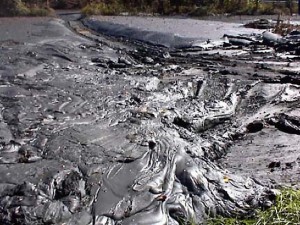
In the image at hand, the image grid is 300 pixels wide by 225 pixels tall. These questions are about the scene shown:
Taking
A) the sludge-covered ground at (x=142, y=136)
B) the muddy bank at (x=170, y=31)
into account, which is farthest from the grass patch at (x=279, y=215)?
the muddy bank at (x=170, y=31)

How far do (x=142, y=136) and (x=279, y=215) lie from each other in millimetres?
1800

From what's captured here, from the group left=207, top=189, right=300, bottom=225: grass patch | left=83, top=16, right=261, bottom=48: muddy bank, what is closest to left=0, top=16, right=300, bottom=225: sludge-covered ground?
left=207, top=189, right=300, bottom=225: grass patch

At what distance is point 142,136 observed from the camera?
442 centimetres

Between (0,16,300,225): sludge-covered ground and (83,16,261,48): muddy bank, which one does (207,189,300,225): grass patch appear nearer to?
(0,16,300,225): sludge-covered ground

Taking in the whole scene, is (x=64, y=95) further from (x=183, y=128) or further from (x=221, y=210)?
(x=221, y=210)

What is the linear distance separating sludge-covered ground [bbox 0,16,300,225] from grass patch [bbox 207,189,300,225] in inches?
5.7

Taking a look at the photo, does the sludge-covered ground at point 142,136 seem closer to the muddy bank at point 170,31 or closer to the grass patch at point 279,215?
the grass patch at point 279,215

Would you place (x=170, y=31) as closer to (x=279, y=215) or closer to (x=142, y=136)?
(x=142, y=136)

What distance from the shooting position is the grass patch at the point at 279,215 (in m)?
2.96

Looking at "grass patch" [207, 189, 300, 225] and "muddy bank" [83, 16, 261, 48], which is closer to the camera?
"grass patch" [207, 189, 300, 225]

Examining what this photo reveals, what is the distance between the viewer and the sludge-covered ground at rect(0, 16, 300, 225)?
10.9 feet

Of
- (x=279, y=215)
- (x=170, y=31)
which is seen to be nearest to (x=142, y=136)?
(x=279, y=215)

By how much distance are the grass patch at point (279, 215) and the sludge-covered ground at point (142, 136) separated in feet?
0.48

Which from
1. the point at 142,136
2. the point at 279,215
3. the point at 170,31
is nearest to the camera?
the point at 279,215
